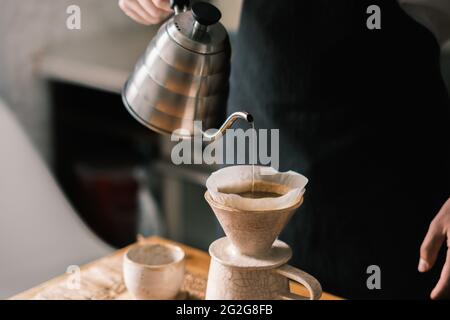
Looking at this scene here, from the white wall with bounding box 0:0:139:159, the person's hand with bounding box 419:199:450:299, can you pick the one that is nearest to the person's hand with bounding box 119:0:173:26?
the person's hand with bounding box 419:199:450:299

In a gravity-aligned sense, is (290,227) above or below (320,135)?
below

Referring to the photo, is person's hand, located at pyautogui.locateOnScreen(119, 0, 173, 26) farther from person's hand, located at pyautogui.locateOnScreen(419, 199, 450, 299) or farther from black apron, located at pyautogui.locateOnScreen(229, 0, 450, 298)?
person's hand, located at pyautogui.locateOnScreen(419, 199, 450, 299)

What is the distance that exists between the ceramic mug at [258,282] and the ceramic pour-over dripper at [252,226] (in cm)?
3

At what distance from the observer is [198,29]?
34.9 inches

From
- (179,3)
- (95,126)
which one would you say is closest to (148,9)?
(179,3)

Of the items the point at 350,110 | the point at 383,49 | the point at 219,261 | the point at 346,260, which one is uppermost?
the point at 383,49

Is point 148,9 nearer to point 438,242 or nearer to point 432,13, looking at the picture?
point 432,13

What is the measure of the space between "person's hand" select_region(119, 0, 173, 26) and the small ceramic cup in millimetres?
360

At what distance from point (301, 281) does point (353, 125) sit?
0.41 metres

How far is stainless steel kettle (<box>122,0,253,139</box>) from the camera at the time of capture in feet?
2.92

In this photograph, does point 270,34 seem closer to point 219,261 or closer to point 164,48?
point 164,48

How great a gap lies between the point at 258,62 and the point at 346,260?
0.40m

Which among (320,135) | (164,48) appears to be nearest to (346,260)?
(320,135)
